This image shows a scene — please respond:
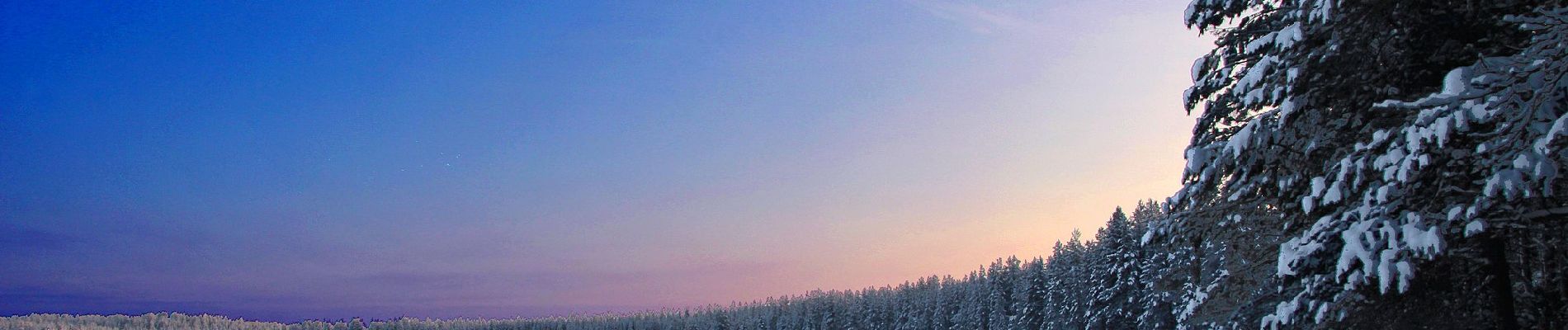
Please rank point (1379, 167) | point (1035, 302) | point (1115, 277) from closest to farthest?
point (1379, 167)
point (1115, 277)
point (1035, 302)

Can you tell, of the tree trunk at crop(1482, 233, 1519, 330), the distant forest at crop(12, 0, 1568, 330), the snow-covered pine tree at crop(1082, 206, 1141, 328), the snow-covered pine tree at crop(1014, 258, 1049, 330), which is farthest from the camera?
the snow-covered pine tree at crop(1014, 258, 1049, 330)

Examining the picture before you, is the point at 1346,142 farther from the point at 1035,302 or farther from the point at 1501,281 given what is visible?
the point at 1035,302

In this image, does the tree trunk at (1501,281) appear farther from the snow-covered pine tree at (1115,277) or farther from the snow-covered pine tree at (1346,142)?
the snow-covered pine tree at (1115,277)

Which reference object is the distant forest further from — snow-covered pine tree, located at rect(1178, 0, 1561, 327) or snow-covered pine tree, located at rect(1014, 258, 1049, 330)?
snow-covered pine tree, located at rect(1014, 258, 1049, 330)

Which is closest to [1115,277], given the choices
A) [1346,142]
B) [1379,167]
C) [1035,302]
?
[1035,302]

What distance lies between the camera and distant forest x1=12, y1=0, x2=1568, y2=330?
6.38 meters

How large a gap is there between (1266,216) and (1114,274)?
38.8 m

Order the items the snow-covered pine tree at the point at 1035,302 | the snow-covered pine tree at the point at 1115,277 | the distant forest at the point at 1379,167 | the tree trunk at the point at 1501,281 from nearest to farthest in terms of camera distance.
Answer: the distant forest at the point at 1379,167
the tree trunk at the point at 1501,281
the snow-covered pine tree at the point at 1115,277
the snow-covered pine tree at the point at 1035,302

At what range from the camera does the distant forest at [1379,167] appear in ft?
20.9

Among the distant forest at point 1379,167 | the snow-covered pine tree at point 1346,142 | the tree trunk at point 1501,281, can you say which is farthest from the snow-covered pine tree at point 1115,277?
the tree trunk at point 1501,281

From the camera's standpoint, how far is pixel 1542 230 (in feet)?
23.9

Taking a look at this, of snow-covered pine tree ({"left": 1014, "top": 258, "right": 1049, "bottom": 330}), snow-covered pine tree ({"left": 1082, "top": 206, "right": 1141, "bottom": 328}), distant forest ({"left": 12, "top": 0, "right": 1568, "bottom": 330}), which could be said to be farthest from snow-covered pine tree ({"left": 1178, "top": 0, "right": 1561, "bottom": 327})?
snow-covered pine tree ({"left": 1014, "top": 258, "right": 1049, "bottom": 330})

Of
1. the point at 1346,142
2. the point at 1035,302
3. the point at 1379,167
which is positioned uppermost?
the point at 1346,142

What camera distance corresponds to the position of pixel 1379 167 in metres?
6.95
